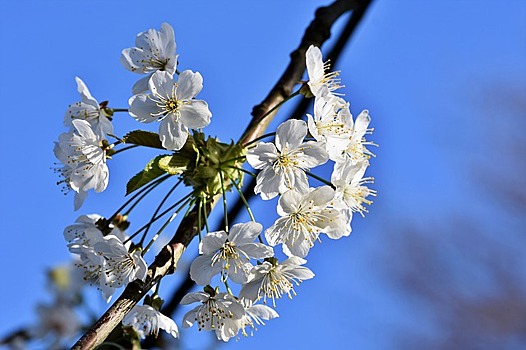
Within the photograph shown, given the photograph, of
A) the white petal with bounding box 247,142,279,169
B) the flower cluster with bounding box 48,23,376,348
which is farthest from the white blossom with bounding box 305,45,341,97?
the white petal with bounding box 247,142,279,169

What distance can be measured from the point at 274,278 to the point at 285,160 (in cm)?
24

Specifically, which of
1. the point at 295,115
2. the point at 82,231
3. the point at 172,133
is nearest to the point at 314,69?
the point at 172,133

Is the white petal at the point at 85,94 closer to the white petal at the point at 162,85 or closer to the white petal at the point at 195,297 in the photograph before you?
the white petal at the point at 162,85

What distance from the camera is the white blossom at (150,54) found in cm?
157

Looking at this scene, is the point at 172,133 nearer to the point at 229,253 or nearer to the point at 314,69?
the point at 229,253

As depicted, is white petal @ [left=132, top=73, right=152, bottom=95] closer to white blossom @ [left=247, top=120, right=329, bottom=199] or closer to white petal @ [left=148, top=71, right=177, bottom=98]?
white petal @ [left=148, top=71, right=177, bottom=98]

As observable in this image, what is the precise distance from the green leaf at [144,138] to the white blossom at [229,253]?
0.22 m

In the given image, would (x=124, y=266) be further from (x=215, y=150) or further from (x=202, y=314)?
(x=215, y=150)

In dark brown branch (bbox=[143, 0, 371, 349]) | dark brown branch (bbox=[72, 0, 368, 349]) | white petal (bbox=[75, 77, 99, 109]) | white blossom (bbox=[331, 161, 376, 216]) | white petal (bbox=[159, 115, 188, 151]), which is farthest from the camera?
dark brown branch (bbox=[143, 0, 371, 349])

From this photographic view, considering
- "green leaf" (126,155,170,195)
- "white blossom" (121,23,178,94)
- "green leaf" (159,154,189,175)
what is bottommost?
"green leaf" (126,155,170,195)

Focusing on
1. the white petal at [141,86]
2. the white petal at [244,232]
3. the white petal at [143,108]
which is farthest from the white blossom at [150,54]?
the white petal at [244,232]

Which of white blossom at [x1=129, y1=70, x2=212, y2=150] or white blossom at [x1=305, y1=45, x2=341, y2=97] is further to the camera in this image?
white blossom at [x1=305, y1=45, x2=341, y2=97]

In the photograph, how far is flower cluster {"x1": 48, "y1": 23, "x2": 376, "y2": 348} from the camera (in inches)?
55.6

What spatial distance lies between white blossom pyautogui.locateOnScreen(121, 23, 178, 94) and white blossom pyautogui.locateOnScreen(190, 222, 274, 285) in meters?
0.37
